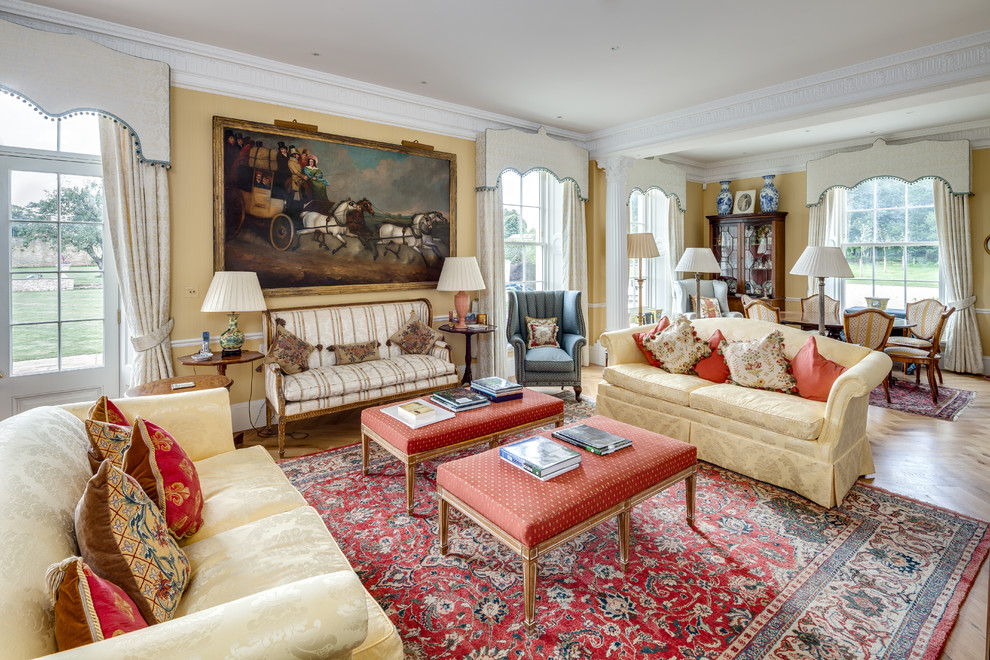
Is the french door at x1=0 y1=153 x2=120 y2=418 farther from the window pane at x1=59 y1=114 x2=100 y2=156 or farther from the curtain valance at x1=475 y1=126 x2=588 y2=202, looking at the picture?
the curtain valance at x1=475 y1=126 x2=588 y2=202

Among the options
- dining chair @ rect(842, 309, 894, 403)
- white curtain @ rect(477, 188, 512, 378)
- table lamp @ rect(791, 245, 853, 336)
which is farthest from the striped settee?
dining chair @ rect(842, 309, 894, 403)

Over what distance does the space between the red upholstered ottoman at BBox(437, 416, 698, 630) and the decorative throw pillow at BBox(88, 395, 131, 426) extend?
1.29m

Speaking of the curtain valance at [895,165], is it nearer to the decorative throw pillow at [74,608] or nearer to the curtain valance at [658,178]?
the curtain valance at [658,178]

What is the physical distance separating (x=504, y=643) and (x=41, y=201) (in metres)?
4.05

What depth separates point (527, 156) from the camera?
5668mm

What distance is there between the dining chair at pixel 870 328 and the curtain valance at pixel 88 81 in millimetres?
6250

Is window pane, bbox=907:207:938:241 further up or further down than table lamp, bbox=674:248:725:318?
further up

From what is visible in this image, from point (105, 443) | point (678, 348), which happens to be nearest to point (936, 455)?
point (678, 348)

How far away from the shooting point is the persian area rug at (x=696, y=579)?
183 centimetres

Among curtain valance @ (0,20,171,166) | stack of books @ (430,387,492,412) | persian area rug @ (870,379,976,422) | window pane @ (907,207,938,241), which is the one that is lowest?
persian area rug @ (870,379,976,422)

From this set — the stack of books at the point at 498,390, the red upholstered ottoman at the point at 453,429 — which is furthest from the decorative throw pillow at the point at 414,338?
the red upholstered ottoman at the point at 453,429

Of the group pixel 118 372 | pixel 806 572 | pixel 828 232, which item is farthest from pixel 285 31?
pixel 828 232

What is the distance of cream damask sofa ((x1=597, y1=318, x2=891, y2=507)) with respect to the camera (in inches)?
110

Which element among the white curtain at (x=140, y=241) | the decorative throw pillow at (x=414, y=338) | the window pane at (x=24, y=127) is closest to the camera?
the window pane at (x=24, y=127)
